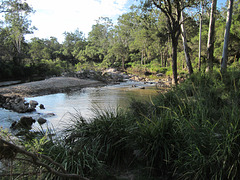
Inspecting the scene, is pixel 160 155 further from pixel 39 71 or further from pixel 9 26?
pixel 9 26

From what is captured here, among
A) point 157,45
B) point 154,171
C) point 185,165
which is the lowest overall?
point 154,171

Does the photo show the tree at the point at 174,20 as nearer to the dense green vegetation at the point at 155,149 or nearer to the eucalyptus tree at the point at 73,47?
the dense green vegetation at the point at 155,149

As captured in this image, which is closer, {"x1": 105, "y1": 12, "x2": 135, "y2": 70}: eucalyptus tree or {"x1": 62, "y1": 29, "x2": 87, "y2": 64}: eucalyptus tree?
{"x1": 105, "y1": 12, "x2": 135, "y2": 70}: eucalyptus tree

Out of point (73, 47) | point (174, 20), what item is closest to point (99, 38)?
point (73, 47)

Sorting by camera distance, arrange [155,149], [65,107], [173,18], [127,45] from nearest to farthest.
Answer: [155,149], [173,18], [65,107], [127,45]

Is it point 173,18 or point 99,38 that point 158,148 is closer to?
point 173,18

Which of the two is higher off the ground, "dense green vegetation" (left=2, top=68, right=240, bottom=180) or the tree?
the tree

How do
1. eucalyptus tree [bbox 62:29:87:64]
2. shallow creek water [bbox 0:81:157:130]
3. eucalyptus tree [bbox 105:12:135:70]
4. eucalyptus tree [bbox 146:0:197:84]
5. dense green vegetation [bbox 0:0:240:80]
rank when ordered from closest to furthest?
shallow creek water [bbox 0:81:157:130] < eucalyptus tree [bbox 146:0:197:84] < dense green vegetation [bbox 0:0:240:80] < eucalyptus tree [bbox 105:12:135:70] < eucalyptus tree [bbox 62:29:87:64]

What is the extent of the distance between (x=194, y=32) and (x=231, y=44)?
10215mm

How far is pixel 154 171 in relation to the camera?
120 inches

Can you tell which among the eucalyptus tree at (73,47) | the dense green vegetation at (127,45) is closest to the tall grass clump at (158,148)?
the dense green vegetation at (127,45)

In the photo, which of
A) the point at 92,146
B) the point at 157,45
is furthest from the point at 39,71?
the point at 92,146

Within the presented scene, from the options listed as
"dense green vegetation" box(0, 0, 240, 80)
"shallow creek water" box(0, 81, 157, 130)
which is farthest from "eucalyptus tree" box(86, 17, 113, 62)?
"shallow creek water" box(0, 81, 157, 130)

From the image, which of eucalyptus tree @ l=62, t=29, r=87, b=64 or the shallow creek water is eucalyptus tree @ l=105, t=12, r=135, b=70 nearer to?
eucalyptus tree @ l=62, t=29, r=87, b=64
